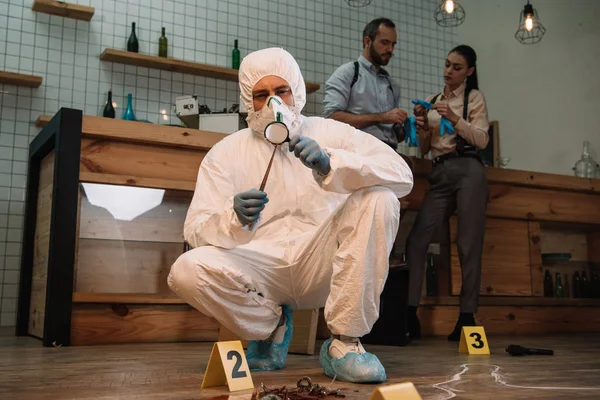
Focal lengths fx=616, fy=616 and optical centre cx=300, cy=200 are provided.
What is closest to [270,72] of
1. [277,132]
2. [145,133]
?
[277,132]

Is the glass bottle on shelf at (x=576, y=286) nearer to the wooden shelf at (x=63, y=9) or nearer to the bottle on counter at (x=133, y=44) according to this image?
the bottle on counter at (x=133, y=44)

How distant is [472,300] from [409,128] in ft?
2.98

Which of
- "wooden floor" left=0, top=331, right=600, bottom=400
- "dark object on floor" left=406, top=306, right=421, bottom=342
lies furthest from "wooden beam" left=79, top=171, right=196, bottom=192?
"dark object on floor" left=406, top=306, right=421, bottom=342

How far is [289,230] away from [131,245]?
133 cm

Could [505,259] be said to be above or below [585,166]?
below

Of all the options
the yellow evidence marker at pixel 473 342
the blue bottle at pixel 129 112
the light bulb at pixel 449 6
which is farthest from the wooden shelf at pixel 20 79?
the yellow evidence marker at pixel 473 342

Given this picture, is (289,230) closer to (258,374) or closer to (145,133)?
(258,374)

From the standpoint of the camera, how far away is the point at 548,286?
Result: 3816 millimetres

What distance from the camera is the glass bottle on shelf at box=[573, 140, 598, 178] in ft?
14.6

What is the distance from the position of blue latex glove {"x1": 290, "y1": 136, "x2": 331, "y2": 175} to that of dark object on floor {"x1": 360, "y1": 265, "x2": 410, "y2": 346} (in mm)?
1431

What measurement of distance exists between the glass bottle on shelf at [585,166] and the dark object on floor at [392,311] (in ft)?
7.42

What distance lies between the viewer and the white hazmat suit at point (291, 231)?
1.56 meters

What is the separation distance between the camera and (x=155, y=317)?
9.05 feet

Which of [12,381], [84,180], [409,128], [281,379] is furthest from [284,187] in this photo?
[409,128]
